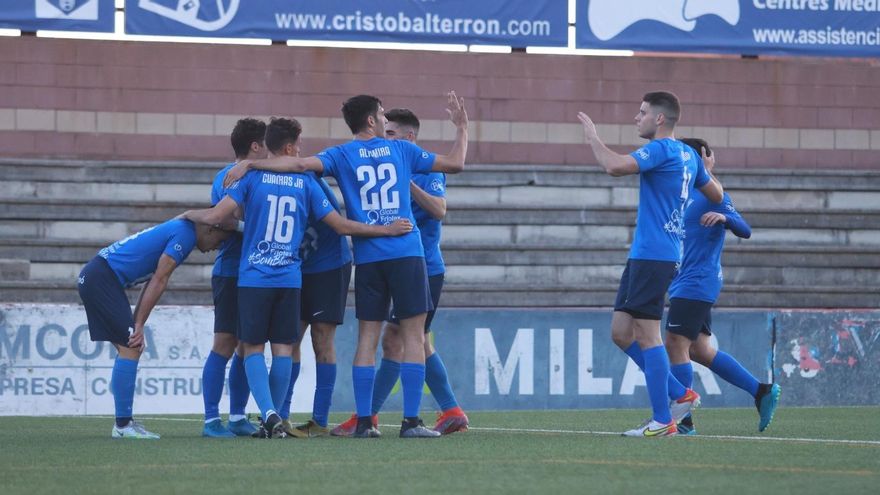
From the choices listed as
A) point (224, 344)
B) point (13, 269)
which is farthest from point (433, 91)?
point (224, 344)

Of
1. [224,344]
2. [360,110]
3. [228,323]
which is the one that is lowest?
[224,344]

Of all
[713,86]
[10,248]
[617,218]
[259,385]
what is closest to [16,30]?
[10,248]

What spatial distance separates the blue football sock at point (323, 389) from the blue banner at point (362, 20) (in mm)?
9173

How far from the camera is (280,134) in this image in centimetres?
859

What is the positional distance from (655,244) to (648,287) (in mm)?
257

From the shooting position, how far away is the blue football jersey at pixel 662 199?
855 cm

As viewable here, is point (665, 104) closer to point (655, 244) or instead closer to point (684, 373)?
point (655, 244)

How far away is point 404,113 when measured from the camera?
928cm

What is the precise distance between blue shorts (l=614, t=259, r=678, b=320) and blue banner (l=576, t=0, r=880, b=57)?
9.84 m

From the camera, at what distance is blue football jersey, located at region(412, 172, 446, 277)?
9.18m

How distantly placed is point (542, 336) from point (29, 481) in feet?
27.9

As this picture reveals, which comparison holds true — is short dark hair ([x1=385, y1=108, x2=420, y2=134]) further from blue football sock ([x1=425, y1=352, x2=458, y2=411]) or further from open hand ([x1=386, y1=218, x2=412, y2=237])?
blue football sock ([x1=425, y1=352, x2=458, y2=411])

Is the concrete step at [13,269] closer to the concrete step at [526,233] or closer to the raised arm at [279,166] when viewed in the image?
the concrete step at [526,233]

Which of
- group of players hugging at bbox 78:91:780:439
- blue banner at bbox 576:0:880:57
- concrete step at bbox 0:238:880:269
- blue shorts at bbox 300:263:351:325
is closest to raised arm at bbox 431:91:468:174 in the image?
group of players hugging at bbox 78:91:780:439
